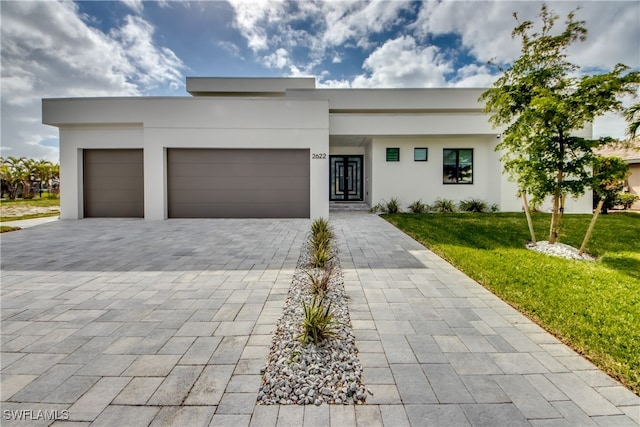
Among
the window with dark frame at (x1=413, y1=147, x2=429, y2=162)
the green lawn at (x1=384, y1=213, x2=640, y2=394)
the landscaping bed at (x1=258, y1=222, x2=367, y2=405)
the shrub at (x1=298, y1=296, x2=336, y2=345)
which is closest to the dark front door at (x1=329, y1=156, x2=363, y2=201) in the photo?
the window with dark frame at (x1=413, y1=147, x2=429, y2=162)

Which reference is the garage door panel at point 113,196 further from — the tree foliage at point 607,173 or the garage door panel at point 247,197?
the tree foliage at point 607,173

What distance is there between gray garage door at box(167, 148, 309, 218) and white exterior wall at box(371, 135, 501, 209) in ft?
13.9

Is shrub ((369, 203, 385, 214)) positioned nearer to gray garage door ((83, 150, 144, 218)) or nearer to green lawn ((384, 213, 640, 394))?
green lawn ((384, 213, 640, 394))

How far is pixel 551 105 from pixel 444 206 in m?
8.38

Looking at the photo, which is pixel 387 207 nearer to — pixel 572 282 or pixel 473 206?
pixel 473 206

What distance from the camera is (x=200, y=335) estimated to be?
2.75m

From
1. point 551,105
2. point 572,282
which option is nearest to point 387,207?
point 551,105

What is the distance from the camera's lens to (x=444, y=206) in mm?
13297

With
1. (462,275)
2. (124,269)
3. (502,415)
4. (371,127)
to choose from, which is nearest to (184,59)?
(371,127)

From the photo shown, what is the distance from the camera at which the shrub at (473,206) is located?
43.3 ft

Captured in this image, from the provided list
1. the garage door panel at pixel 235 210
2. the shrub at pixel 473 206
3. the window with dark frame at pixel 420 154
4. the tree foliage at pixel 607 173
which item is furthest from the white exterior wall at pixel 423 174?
the tree foliage at pixel 607 173

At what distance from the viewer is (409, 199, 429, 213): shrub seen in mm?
13250

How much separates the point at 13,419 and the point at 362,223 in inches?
353

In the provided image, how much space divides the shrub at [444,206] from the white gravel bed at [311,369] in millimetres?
11538
